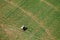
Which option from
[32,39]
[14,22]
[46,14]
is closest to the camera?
[32,39]

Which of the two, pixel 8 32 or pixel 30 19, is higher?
pixel 30 19

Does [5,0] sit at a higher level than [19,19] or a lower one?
higher

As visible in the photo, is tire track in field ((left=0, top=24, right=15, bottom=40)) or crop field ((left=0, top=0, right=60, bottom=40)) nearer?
tire track in field ((left=0, top=24, right=15, bottom=40))

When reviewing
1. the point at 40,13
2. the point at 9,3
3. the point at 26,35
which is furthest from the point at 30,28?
the point at 9,3

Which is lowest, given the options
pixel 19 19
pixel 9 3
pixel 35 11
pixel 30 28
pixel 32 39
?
pixel 32 39

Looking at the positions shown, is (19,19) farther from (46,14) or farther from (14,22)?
(46,14)

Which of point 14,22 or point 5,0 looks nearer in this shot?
point 14,22

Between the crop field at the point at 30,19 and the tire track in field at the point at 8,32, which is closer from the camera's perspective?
the tire track in field at the point at 8,32

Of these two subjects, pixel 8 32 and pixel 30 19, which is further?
pixel 30 19
